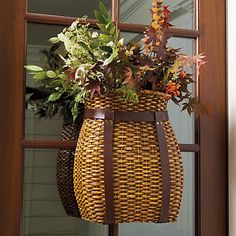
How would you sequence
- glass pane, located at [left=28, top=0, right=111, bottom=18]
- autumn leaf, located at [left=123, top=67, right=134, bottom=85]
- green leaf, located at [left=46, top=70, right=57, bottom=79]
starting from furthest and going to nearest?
glass pane, located at [left=28, top=0, right=111, bottom=18], green leaf, located at [left=46, top=70, right=57, bottom=79], autumn leaf, located at [left=123, top=67, right=134, bottom=85]

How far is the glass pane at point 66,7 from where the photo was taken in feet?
5.68

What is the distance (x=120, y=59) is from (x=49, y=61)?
315 mm

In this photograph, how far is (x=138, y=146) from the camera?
1486mm

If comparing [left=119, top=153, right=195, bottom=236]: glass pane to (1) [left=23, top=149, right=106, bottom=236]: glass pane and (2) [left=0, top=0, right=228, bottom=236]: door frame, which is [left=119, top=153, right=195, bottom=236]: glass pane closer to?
(2) [left=0, top=0, right=228, bottom=236]: door frame

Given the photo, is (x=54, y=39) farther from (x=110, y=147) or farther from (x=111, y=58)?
(x=110, y=147)

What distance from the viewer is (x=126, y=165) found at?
1.48 metres

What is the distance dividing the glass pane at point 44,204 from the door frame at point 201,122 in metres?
0.03

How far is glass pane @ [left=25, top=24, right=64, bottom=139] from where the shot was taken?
Result: 5.56 ft

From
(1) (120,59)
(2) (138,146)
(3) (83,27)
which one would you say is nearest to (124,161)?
(2) (138,146)

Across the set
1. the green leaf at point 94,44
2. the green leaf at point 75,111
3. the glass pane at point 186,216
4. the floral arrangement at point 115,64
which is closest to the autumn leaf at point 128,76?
the floral arrangement at point 115,64
